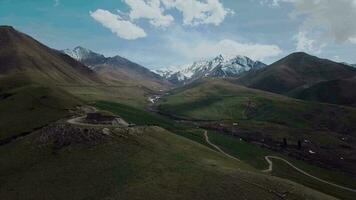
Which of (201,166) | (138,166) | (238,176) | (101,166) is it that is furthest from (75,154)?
(238,176)

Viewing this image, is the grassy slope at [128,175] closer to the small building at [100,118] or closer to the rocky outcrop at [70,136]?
the rocky outcrop at [70,136]

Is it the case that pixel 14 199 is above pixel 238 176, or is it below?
below

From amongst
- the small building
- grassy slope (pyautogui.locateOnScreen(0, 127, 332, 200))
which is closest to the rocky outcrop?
grassy slope (pyautogui.locateOnScreen(0, 127, 332, 200))

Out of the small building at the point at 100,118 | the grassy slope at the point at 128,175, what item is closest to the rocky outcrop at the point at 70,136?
the grassy slope at the point at 128,175

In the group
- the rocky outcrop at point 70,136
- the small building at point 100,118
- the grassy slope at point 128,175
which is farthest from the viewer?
the small building at point 100,118

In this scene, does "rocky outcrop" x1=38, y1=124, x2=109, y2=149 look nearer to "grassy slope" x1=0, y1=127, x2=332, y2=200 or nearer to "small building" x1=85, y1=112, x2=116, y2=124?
"grassy slope" x1=0, y1=127, x2=332, y2=200

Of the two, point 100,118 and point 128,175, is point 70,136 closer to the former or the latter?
point 100,118

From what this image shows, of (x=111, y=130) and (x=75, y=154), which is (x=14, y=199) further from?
(x=111, y=130)

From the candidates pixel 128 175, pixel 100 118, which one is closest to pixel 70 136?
pixel 100 118
